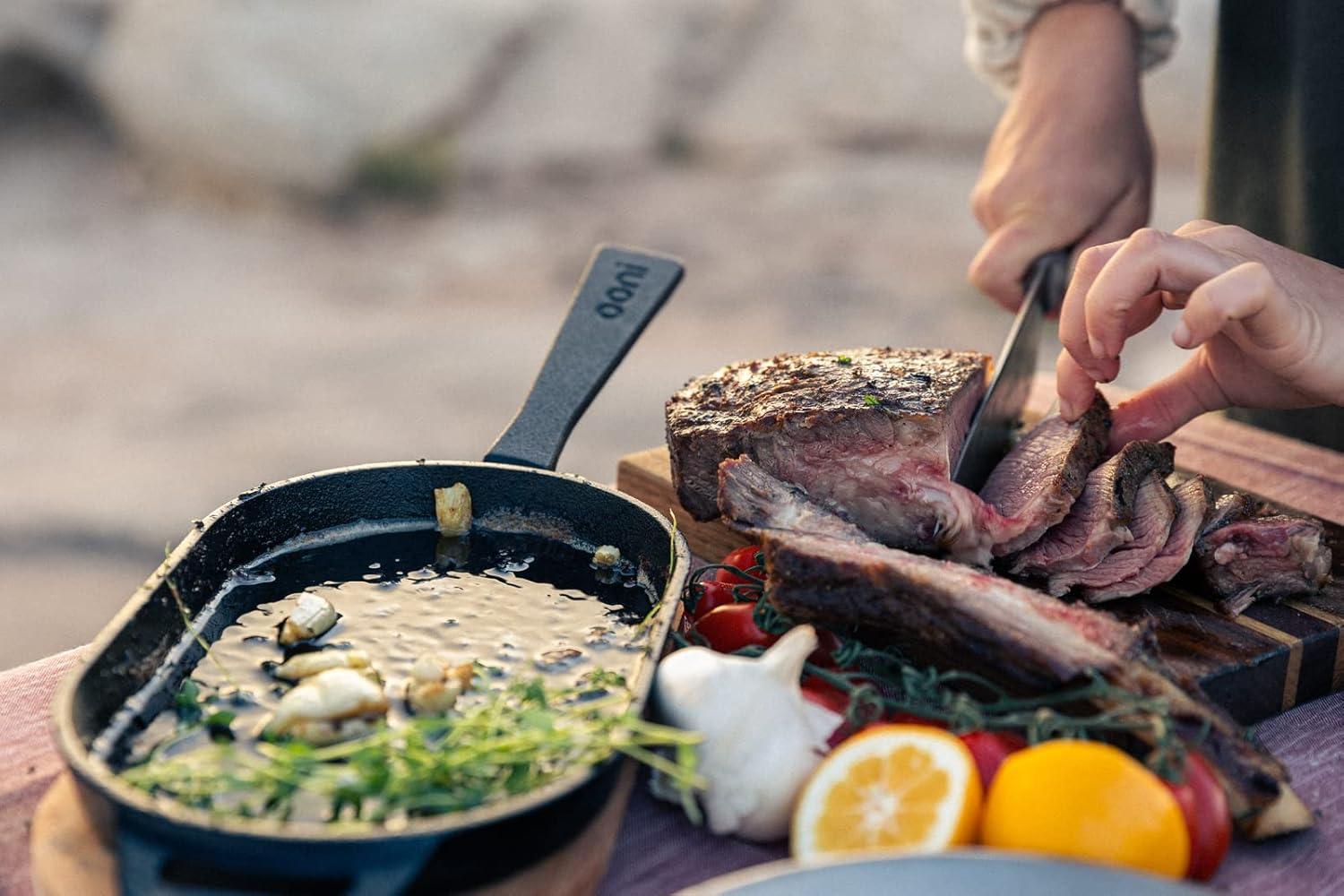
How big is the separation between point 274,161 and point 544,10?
9.13 feet

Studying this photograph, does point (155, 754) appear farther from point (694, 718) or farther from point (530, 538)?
point (530, 538)

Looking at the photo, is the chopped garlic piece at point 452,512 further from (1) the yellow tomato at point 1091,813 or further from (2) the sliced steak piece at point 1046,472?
(1) the yellow tomato at point 1091,813

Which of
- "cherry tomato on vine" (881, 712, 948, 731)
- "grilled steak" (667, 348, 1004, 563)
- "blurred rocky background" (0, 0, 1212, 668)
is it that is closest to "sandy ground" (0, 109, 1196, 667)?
"blurred rocky background" (0, 0, 1212, 668)

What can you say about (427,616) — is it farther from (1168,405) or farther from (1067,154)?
(1067,154)

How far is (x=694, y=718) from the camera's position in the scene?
61.6 inches

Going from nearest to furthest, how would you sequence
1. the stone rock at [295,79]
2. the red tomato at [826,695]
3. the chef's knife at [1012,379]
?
1. the red tomato at [826,695]
2. the chef's knife at [1012,379]
3. the stone rock at [295,79]

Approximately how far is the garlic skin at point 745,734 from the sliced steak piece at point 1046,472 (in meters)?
0.76

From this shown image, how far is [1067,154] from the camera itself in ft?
10.1

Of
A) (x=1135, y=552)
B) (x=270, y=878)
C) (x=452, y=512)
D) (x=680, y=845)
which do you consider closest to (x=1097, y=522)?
(x=1135, y=552)

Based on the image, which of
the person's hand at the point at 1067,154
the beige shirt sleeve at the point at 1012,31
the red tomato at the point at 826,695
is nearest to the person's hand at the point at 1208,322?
the person's hand at the point at 1067,154

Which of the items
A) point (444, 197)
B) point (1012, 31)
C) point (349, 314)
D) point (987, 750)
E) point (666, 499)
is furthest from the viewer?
point (444, 197)

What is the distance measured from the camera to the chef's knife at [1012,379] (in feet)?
8.16

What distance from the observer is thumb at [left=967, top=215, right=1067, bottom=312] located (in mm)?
3004

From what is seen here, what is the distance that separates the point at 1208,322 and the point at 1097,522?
1.30 ft
